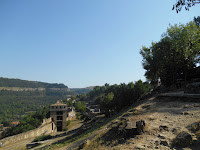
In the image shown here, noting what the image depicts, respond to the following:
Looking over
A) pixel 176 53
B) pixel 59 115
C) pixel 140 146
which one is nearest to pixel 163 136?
pixel 140 146

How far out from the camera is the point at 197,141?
286 inches

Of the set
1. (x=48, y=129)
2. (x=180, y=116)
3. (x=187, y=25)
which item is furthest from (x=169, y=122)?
(x=48, y=129)

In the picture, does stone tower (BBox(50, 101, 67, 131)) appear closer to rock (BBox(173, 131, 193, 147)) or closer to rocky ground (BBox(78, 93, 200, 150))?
rocky ground (BBox(78, 93, 200, 150))

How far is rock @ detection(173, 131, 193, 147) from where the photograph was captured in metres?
7.32

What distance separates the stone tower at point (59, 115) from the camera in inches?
2168

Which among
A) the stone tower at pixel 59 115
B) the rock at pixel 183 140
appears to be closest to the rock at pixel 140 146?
the rock at pixel 183 140

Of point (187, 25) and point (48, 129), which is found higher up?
point (187, 25)

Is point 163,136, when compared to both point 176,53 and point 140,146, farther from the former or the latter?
point 176,53

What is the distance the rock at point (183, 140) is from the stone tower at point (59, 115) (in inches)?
2068

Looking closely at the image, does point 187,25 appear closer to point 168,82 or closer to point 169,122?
point 168,82

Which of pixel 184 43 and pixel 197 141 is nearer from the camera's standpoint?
pixel 197 141

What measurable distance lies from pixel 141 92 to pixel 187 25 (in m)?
18.7

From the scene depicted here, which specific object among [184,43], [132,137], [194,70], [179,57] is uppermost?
[184,43]

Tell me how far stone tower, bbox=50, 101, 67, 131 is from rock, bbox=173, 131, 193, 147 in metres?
52.5
